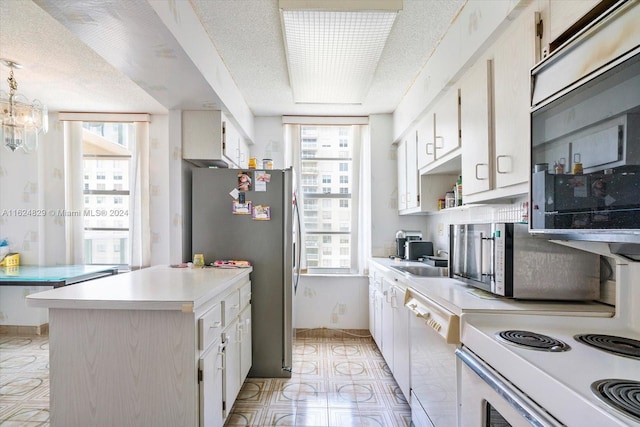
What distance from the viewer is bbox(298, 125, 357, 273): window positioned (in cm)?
384

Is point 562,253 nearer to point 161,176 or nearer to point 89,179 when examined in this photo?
point 161,176

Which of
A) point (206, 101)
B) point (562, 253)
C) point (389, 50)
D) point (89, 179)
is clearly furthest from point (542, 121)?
point (89, 179)

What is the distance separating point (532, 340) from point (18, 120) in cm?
380

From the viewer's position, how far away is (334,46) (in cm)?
225

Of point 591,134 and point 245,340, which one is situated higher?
point 591,134

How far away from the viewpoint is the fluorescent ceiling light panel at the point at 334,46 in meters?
1.88

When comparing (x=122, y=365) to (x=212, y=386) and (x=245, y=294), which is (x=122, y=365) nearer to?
(x=212, y=386)

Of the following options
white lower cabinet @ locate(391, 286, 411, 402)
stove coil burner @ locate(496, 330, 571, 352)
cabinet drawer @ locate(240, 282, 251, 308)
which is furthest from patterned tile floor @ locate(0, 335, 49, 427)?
stove coil burner @ locate(496, 330, 571, 352)

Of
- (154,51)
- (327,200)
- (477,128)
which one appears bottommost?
(327,200)

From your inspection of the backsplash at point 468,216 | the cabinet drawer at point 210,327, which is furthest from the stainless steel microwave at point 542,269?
the cabinet drawer at point 210,327

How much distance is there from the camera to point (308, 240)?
12.6 ft

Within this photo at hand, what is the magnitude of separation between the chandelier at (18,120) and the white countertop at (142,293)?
5.84 ft

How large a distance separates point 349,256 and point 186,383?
8.51 ft

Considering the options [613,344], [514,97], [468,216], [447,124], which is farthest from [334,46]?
[613,344]
